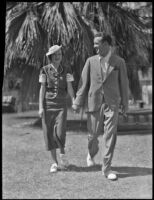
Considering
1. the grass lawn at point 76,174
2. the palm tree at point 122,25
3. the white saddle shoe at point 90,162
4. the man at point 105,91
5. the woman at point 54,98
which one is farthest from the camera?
the palm tree at point 122,25

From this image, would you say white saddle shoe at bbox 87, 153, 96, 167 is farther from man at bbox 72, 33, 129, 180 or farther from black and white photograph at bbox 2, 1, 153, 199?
man at bbox 72, 33, 129, 180

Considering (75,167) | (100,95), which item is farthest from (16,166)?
(100,95)

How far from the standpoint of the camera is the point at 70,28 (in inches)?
219

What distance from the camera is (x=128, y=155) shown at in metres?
4.54

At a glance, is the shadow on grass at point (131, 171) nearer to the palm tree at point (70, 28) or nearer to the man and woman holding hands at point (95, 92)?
the man and woman holding hands at point (95, 92)

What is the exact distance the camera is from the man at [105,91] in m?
3.67

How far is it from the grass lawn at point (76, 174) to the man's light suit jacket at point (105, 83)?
66 cm

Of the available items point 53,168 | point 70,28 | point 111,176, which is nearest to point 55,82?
point 53,168

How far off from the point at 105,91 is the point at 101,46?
0.43m

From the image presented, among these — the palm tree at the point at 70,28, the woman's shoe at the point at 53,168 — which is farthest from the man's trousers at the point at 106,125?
the palm tree at the point at 70,28

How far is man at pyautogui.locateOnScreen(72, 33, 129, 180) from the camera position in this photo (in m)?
3.67

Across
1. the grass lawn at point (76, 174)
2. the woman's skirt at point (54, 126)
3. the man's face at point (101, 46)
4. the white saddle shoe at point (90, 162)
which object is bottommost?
the grass lawn at point (76, 174)

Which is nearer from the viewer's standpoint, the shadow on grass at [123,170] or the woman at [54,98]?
the shadow on grass at [123,170]

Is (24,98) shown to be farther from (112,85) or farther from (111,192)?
(111,192)
